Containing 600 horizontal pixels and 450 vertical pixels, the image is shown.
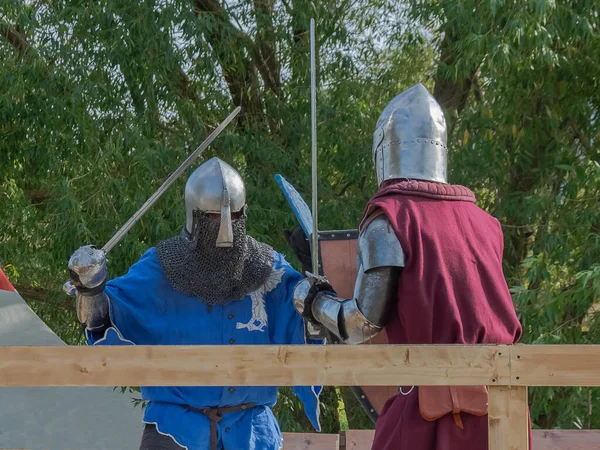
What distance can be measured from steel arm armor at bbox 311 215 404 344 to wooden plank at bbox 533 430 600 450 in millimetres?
1958

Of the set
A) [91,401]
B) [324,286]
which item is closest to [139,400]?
[91,401]

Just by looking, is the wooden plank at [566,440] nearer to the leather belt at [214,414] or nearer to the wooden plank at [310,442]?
the wooden plank at [310,442]

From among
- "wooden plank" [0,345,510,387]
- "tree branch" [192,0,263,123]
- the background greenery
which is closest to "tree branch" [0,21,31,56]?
the background greenery

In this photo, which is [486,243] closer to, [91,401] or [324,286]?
[324,286]

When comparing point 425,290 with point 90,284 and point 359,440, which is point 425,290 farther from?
point 359,440

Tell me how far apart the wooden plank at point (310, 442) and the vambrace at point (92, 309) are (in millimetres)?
1424

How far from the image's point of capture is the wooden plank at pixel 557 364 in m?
2.13

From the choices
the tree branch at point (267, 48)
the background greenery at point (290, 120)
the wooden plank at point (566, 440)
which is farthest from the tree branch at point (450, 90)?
the wooden plank at point (566, 440)

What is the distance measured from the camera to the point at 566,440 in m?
4.25

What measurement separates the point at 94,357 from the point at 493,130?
3.84 metres

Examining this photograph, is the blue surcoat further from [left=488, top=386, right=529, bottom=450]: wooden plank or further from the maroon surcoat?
[left=488, top=386, right=529, bottom=450]: wooden plank

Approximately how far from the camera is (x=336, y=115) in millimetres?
5672

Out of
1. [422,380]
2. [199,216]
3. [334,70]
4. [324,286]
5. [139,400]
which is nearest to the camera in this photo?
[422,380]

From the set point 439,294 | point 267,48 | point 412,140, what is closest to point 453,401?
point 439,294
